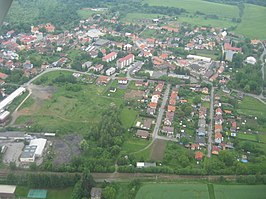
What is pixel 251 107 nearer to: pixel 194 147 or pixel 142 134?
pixel 194 147

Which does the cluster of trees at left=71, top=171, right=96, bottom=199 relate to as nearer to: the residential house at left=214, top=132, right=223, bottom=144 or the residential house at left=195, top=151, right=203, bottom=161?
the residential house at left=195, top=151, right=203, bottom=161

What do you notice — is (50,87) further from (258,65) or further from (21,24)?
(258,65)

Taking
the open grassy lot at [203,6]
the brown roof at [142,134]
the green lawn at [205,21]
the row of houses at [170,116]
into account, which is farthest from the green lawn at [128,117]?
the open grassy lot at [203,6]

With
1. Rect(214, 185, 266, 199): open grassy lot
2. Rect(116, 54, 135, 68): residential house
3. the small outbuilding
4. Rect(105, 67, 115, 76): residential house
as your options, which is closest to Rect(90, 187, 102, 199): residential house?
the small outbuilding

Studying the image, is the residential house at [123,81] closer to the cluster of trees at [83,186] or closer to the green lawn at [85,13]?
the cluster of trees at [83,186]

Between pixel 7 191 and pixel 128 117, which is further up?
pixel 7 191

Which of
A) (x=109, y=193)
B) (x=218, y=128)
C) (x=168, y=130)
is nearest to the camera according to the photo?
(x=109, y=193)

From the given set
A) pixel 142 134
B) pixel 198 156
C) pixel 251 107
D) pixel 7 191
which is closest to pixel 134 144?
A: pixel 142 134
